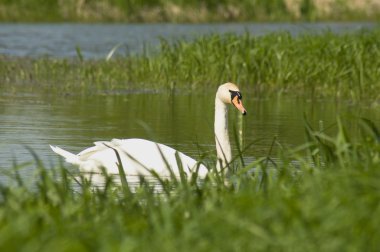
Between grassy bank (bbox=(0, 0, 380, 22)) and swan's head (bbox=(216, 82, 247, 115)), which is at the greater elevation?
swan's head (bbox=(216, 82, 247, 115))

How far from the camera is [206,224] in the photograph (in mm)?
5035

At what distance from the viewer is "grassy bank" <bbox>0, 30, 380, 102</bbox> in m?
16.0

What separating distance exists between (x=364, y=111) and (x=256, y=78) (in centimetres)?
249

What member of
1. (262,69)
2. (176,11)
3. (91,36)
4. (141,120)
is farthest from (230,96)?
(176,11)

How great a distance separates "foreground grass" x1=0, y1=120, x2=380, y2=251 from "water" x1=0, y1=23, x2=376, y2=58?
15.5 m

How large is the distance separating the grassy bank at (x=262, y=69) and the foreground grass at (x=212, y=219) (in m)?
9.92

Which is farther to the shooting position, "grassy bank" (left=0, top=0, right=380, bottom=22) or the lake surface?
"grassy bank" (left=0, top=0, right=380, bottom=22)

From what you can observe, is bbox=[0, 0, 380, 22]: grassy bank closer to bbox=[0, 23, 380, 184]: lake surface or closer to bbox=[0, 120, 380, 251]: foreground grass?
bbox=[0, 23, 380, 184]: lake surface

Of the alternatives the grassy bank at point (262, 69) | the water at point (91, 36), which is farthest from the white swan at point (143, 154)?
the water at point (91, 36)

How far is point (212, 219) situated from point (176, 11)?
35.7 meters

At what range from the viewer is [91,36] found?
106 ft

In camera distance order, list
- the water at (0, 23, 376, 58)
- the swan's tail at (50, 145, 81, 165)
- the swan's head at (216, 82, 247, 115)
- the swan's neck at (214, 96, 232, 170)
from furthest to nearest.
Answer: the water at (0, 23, 376, 58) → the swan's head at (216, 82, 247, 115) → the swan's tail at (50, 145, 81, 165) → the swan's neck at (214, 96, 232, 170)

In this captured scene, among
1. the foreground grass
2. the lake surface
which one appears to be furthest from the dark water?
the foreground grass

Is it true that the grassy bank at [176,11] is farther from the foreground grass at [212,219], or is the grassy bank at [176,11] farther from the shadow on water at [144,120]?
the foreground grass at [212,219]
